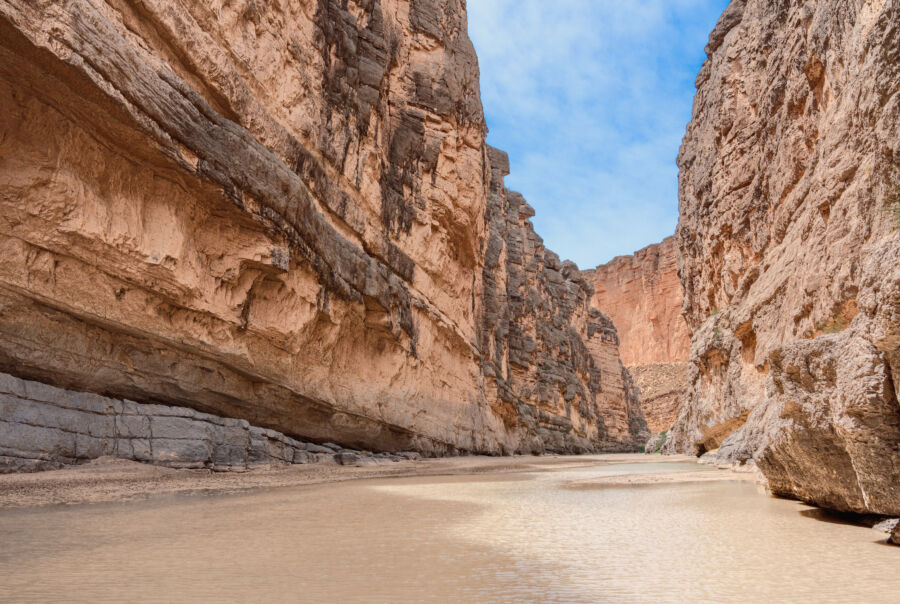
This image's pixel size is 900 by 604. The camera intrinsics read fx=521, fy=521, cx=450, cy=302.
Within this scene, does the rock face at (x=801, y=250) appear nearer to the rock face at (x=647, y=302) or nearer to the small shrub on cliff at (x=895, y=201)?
the small shrub on cliff at (x=895, y=201)

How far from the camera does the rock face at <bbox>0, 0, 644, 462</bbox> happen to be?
23.2 feet

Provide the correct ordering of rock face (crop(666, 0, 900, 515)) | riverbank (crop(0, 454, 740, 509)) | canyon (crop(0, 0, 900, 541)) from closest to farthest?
rock face (crop(666, 0, 900, 515)) → riverbank (crop(0, 454, 740, 509)) → canyon (crop(0, 0, 900, 541))

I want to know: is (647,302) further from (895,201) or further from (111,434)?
(111,434)

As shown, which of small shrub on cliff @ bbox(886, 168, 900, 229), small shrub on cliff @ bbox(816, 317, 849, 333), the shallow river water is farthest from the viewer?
small shrub on cliff @ bbox(816, 317, 849, 333)

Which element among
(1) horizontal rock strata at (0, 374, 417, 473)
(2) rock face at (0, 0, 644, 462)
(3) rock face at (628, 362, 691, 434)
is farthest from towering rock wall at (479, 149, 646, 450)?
(1) horizontal rock strata at (0, 374, 417, 473)

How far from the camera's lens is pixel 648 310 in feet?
269

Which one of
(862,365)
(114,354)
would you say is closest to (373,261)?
(114,354)

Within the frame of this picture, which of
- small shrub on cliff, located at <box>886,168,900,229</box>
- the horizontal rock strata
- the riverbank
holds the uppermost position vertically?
small shrub on cliff, located at <box>886,168,900,229</box>

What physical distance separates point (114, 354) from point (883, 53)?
11249 mm

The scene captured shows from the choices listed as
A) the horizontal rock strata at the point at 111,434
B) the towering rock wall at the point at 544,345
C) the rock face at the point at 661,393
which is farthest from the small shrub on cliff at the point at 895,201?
the rock face at the point at 661,393

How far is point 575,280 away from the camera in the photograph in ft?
177

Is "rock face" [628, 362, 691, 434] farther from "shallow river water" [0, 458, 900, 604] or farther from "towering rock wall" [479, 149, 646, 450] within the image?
"shallow river water" [0, 458, 900, 604]

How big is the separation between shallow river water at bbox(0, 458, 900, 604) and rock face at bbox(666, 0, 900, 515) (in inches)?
27.7

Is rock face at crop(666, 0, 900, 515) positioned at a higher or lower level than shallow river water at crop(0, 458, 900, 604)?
higher
